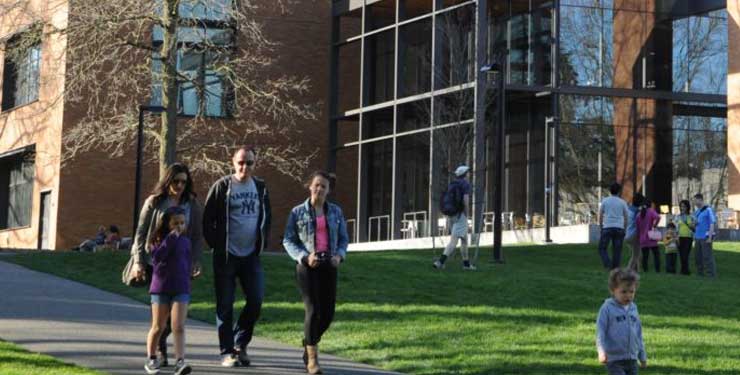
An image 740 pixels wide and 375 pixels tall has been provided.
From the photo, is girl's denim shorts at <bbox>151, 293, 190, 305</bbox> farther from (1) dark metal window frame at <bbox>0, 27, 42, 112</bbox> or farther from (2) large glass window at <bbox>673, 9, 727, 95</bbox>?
(1) dark metal window frame at <bbox>0, 27, 42, 112</bbox>

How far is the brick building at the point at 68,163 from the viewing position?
1602 inches

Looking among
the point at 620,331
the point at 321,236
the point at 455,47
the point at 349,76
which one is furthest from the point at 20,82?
the point at 620,331

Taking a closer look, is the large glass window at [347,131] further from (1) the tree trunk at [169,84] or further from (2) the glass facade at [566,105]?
(1) the tree trunk at [169,84]

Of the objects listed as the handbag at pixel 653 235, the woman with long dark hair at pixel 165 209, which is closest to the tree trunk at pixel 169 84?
the handbag at pixel 653 235

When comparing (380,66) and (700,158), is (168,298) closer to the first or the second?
(700,158)

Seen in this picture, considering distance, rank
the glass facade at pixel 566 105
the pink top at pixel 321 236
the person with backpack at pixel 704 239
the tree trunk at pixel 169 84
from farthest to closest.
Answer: the glass facade at pixel 566 105 < the tree trunk at pixel 169 84 < the person with backpack at pixel 704 239 < the pink top at pixel 321 236

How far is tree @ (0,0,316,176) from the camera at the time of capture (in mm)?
24828

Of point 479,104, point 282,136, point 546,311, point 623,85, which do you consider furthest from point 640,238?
point 282,136

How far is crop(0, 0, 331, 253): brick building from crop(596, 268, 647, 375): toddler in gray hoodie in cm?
3075

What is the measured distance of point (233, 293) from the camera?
11430mm

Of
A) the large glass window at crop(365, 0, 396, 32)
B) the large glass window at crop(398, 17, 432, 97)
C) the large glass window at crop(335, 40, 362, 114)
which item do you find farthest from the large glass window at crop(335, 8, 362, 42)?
the large glass window at crop(398, 17, 432, 97)

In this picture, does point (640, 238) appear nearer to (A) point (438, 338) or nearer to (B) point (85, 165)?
(A) point (438, 338)

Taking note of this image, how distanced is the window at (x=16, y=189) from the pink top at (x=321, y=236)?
33.7m

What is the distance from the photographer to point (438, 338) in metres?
13.9
